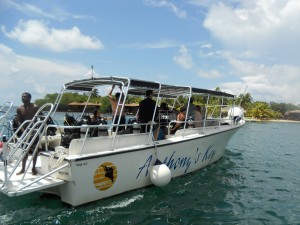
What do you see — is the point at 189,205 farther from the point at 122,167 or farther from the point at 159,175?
the point at 122,167

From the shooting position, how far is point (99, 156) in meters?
6.23

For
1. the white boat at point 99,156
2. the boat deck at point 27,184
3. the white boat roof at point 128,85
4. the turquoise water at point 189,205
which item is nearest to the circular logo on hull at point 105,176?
the white boat at point 99,156

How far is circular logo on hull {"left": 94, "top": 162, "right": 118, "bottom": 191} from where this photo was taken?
20.6 ft

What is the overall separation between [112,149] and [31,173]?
1858mm

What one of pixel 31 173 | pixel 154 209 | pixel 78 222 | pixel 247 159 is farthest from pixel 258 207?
pixel 247 159

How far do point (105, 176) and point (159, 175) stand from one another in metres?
1.49

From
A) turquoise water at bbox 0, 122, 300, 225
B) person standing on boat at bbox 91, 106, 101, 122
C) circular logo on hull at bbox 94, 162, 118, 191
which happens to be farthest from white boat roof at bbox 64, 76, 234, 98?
turquoise water at bbox 0, 122, 300, 225

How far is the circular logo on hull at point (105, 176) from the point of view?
6281 millimetres

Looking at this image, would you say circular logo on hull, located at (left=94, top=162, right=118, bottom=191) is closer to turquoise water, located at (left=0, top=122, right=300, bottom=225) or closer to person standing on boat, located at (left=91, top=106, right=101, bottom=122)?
turquoise water, located at (left=0, top=122, right=300, bottom=225)

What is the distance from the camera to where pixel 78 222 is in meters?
5.69

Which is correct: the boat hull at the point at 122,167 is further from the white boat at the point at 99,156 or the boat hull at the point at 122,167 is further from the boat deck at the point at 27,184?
the boat deck at the point at 27,184

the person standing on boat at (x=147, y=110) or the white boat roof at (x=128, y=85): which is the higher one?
the white boat roof at (x=128, y=85)

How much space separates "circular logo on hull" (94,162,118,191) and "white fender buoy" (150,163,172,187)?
44.9 inches

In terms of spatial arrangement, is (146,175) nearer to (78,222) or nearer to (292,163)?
(78,222)
